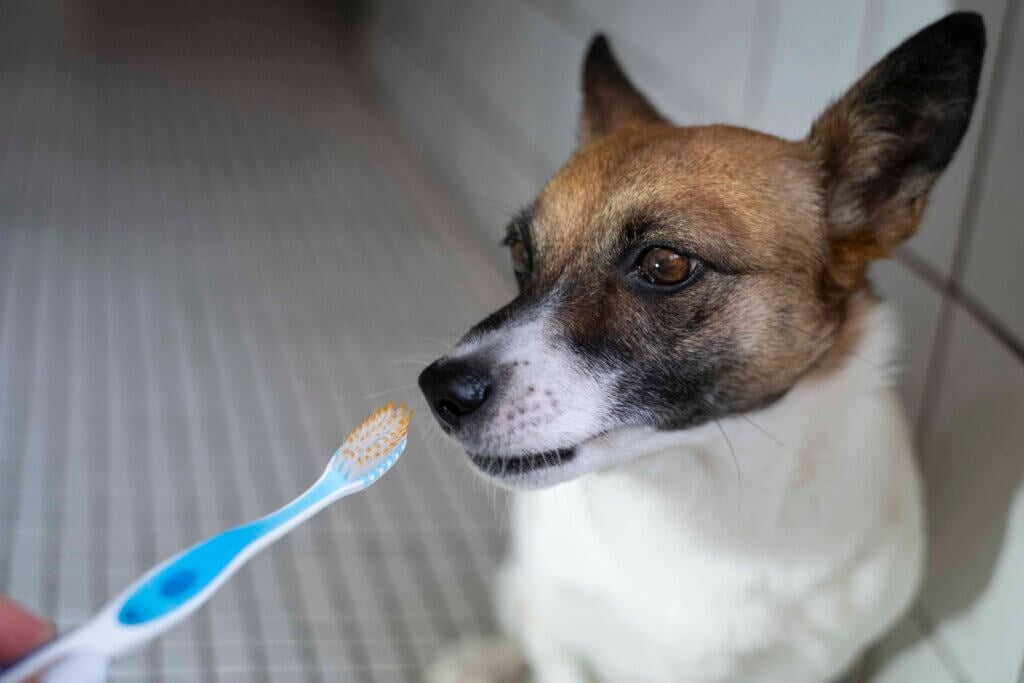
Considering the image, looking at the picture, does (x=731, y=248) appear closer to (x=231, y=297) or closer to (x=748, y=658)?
(x=748, y=658)

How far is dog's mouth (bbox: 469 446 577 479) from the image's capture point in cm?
67

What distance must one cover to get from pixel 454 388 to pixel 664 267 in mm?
171

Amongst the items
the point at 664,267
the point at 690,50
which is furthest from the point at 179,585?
the point at 690,50

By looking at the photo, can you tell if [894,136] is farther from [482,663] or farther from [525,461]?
[482,663]

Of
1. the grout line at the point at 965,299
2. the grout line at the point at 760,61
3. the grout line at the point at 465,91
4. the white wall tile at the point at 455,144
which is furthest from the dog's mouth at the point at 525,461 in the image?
the grout line at the point at 465,91

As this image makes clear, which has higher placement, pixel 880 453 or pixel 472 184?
pixel 880 453

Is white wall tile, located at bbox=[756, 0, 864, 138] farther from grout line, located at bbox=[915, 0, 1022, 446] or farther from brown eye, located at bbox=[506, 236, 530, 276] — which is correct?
brown eye, located at bbox=[506, 236, 530, 276]

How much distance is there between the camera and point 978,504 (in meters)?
0.79

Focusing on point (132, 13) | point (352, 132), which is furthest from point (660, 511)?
point (132, 13)

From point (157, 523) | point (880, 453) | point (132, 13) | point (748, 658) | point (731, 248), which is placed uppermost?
point (731, 248)

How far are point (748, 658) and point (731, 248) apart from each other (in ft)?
1.14

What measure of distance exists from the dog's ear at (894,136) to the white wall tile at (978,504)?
0.38ft

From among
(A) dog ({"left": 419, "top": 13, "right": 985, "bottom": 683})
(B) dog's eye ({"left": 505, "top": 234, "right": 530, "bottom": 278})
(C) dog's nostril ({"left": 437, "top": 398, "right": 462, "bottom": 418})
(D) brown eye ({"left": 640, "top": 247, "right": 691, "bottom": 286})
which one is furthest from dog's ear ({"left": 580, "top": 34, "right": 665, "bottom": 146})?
(C) dog's nostril ({"left": 437, "top": 398, "right": 462, "bottom": 418})

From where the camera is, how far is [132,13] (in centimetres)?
260
